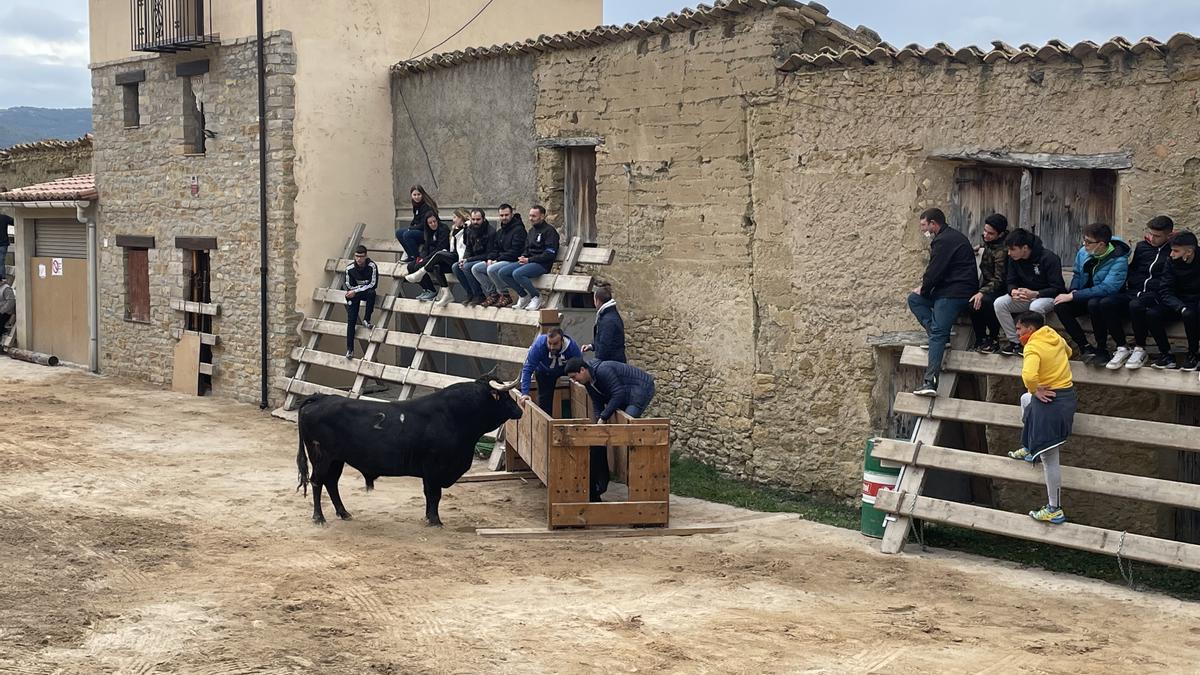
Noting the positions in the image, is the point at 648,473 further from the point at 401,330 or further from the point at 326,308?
the point at 326,308

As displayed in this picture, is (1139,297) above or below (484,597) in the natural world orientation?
above

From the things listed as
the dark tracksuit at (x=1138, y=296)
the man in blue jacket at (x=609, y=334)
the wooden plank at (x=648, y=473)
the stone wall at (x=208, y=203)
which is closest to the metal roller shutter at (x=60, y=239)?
the stone wall at (x=208, y=203)

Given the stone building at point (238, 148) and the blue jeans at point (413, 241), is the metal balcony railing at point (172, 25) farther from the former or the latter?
the blue jeans at point (413, 241)

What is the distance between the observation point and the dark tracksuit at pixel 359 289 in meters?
16.6

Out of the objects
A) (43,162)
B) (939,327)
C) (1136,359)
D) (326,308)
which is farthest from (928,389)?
(43,162)

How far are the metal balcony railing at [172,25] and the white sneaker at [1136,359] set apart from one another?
13.6 m

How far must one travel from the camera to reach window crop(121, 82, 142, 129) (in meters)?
20.5

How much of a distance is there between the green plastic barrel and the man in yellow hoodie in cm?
131

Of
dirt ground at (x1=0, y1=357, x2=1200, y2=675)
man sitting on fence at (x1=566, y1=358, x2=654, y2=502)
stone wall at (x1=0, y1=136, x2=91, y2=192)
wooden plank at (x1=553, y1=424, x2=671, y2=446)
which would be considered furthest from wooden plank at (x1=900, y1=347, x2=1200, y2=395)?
stone wall at (x1=0, y1=136, x2=91, y2=192)

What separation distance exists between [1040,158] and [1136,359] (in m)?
2.04

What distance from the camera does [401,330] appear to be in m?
17.9

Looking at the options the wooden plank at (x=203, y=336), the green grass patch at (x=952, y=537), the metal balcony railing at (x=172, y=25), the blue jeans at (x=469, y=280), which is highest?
the metal balcony railing at (x=172, y=25)

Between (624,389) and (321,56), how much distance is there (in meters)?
8.57

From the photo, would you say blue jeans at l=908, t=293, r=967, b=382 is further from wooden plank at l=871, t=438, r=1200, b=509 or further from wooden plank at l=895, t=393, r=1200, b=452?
wooden plank at l=871, t=438, r=1200, b=509
